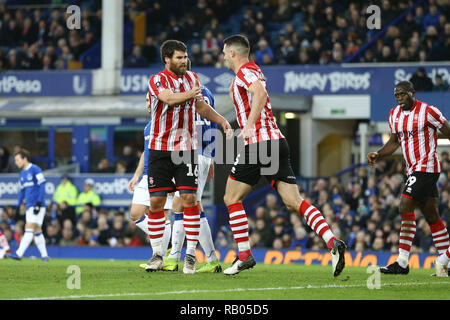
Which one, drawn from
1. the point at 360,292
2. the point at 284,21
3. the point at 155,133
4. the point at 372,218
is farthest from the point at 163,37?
the point at 360,292

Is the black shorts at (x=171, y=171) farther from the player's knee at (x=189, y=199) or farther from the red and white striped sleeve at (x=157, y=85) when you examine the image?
the red and white striped sleeve at (x=157, y=85)

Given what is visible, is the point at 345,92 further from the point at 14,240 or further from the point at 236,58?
the point at 236,58

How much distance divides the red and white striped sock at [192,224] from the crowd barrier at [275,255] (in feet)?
22.9

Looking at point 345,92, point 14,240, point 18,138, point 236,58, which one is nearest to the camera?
point 236,58

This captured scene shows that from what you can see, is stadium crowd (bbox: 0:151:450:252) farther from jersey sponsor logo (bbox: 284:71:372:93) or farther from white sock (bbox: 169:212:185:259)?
white sock (bbox: 169:212:185:259)

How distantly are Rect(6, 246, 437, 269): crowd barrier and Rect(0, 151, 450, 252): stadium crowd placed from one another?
0.65 m

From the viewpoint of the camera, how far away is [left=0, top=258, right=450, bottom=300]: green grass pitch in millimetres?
7559

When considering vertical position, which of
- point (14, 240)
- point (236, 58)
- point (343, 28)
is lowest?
point (14, 240)

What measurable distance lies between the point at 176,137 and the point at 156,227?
1.11 metres

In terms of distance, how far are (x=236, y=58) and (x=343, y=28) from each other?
15.4 meters

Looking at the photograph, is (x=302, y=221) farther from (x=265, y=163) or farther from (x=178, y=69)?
(x=265, y=163)

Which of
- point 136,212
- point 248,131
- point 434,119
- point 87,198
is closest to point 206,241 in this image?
point 136,212

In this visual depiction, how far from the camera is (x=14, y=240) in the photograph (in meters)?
21.4

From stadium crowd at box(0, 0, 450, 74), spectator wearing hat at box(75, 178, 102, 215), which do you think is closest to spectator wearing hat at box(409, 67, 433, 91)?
stadium crowd at box(0, 0, 450, 74)
